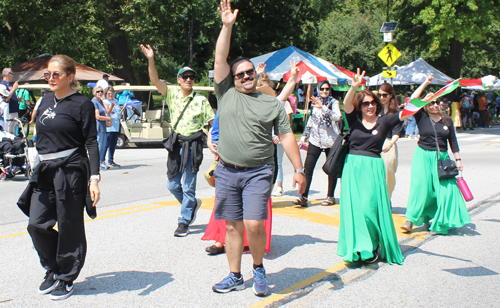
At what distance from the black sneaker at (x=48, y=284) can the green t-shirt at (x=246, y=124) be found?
162 centimetres

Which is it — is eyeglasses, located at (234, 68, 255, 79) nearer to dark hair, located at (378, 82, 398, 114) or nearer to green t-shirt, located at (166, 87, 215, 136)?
green t-shirt, located at (166, 87, 215, 136)

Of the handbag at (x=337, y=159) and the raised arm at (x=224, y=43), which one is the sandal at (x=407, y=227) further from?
the raised arm at (x=224, y=43)

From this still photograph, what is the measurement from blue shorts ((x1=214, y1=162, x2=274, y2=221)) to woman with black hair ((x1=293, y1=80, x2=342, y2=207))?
3716mm

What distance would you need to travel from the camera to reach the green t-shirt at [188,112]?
5.93 metres

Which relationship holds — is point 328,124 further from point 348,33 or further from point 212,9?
point 348,33

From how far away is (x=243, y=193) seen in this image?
4062mm

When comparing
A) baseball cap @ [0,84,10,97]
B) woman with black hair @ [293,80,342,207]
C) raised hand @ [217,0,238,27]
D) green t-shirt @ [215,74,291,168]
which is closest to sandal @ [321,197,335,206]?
woman with black hair @ [293,80,342,207]

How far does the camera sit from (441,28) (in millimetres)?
26469

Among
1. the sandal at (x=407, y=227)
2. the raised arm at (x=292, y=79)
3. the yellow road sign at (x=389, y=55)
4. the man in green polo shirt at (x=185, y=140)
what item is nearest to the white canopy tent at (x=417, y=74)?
the yellow road sign at (x=389, y=55)

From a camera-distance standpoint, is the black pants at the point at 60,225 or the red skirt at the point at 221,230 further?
the red skirt at the point at 221,230

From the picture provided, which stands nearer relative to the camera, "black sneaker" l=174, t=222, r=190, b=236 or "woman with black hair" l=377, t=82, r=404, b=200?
"black sneaker" l=174, t=222, r=190, b=236

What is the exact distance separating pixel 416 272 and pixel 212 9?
1458 inches

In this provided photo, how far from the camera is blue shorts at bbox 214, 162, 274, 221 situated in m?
4.00

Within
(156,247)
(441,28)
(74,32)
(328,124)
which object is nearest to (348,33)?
(441,28)
